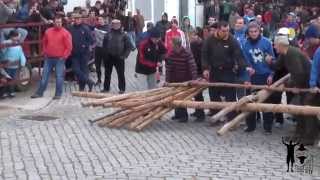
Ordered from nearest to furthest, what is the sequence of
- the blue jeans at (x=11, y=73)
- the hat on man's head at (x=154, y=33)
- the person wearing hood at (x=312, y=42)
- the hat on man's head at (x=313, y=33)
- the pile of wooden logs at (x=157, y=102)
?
1. the pile of wooden logs at (x=157, y=102)
2. the person wearing hood at (x=312, y=42)
3. the hat on man's head at (x=313, y=33)
4. the blue jeans at (x=11, y=73)
5. the hat on man's head at (x=154, y=33)

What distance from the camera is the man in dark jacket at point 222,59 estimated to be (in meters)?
11.4

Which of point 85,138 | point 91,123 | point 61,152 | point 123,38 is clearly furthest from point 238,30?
point 61,152

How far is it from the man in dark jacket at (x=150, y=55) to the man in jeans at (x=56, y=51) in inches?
58.1

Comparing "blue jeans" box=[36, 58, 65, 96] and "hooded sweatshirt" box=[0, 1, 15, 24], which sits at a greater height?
"hooded sweatshirt" box=[0, 1, 15, 24]

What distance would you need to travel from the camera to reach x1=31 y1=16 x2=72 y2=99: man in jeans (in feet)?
47.0

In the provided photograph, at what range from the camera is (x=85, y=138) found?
10336 millimetres

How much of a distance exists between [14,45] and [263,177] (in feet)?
26.0

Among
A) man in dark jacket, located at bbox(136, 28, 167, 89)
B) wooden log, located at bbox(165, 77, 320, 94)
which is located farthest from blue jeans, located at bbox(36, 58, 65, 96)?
wooden log, located at bbox(165, 77, 320, 94)

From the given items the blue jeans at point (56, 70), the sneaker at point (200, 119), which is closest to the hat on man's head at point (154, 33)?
the blue jeans at point (56, 70)

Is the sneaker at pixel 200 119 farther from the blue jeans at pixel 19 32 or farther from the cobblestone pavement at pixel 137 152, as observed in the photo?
the blue jeans at pixel 19 32

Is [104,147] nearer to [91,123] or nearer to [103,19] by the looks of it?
[91,123]

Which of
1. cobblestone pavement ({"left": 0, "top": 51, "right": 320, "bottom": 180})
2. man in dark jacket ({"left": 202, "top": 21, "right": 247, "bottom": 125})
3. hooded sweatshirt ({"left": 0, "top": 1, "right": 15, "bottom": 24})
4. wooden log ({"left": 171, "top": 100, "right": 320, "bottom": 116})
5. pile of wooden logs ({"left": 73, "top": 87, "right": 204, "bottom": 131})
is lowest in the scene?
cobblestone pavement ({"left": 0, "top": 51, "right": 320, "bottom": 180})

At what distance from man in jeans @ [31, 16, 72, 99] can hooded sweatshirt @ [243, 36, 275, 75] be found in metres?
4.62

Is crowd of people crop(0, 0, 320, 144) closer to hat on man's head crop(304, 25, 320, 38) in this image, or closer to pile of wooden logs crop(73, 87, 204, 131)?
hat on man's head crop(304, 25, 320, 38)
